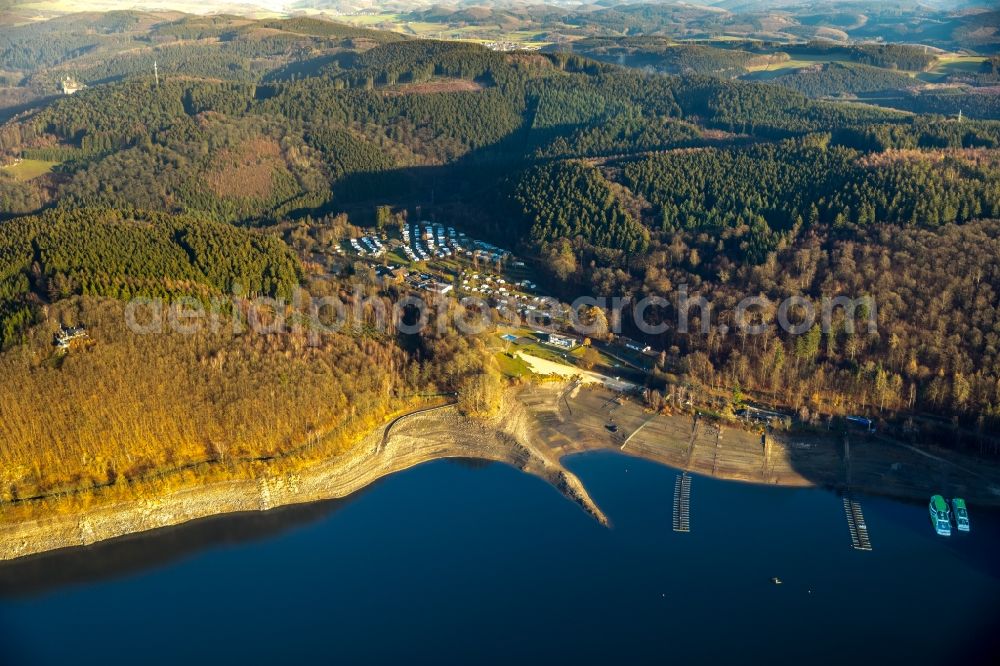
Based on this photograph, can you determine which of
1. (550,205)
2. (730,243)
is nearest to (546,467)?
(730,243)

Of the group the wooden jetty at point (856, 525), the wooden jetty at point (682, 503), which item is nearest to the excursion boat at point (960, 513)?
the wooden jetty at point (856, 525)

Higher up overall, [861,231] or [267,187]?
[861,231]

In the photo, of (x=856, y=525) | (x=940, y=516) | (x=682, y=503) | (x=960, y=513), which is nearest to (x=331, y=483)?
(x=682, y=503)

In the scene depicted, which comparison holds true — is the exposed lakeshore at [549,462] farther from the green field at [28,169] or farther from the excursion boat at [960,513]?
the green field at [28,169]

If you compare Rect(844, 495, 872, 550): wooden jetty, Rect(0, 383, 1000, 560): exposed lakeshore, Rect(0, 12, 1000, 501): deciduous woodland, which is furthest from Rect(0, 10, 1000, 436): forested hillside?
Rect(844, 495, 872, 550): wooden jetty

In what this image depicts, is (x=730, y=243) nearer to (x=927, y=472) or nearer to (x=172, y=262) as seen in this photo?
(x=927, y=472)

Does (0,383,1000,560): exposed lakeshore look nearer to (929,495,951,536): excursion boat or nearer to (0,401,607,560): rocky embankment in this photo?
(0,401,607,560): rocky embankment
